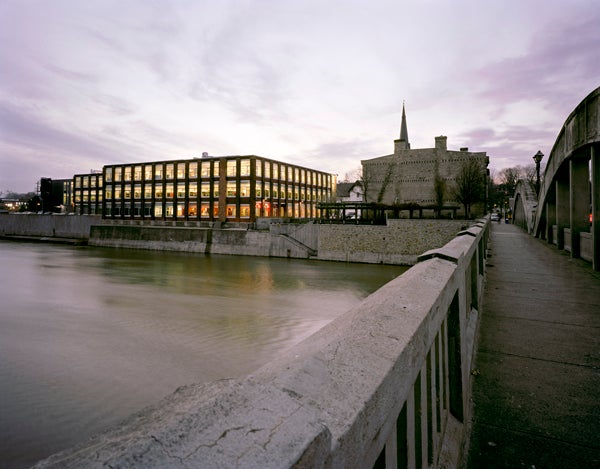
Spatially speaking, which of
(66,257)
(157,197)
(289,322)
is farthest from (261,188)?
(289,322)

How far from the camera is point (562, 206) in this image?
635 inches

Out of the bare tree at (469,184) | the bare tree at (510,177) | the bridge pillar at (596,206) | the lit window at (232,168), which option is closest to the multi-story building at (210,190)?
the lit window at (232,168)

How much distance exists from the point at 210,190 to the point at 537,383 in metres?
60.1

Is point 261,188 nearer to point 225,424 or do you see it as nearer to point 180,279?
point 180,279

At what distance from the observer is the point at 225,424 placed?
0.84 meters

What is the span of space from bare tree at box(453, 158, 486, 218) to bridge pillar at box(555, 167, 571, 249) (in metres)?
31.2

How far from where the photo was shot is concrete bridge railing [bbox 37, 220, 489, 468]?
0.76 meters

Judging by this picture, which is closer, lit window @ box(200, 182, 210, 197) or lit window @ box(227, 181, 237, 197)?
lit window @ box(227, 181, 237, 197)

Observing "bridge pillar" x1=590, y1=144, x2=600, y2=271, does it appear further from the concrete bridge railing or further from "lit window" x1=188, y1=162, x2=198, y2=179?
"lit window" x1=188, y1=162, x2=198, y2=179

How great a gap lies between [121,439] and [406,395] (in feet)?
3.67

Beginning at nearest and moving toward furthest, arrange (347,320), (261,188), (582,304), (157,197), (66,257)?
(347,320) → (582,304) → (66,257) → (261,188) → (157,197)

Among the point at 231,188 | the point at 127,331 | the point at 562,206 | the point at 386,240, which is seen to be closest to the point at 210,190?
the point at 231,188

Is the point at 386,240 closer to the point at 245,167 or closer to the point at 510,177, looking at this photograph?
the point at 245,167

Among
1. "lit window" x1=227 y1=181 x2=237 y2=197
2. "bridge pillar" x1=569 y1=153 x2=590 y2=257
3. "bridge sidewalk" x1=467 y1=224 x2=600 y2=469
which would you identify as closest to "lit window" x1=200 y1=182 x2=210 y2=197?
"lit window" x1=227 y1=181 x2=237 y2=197
